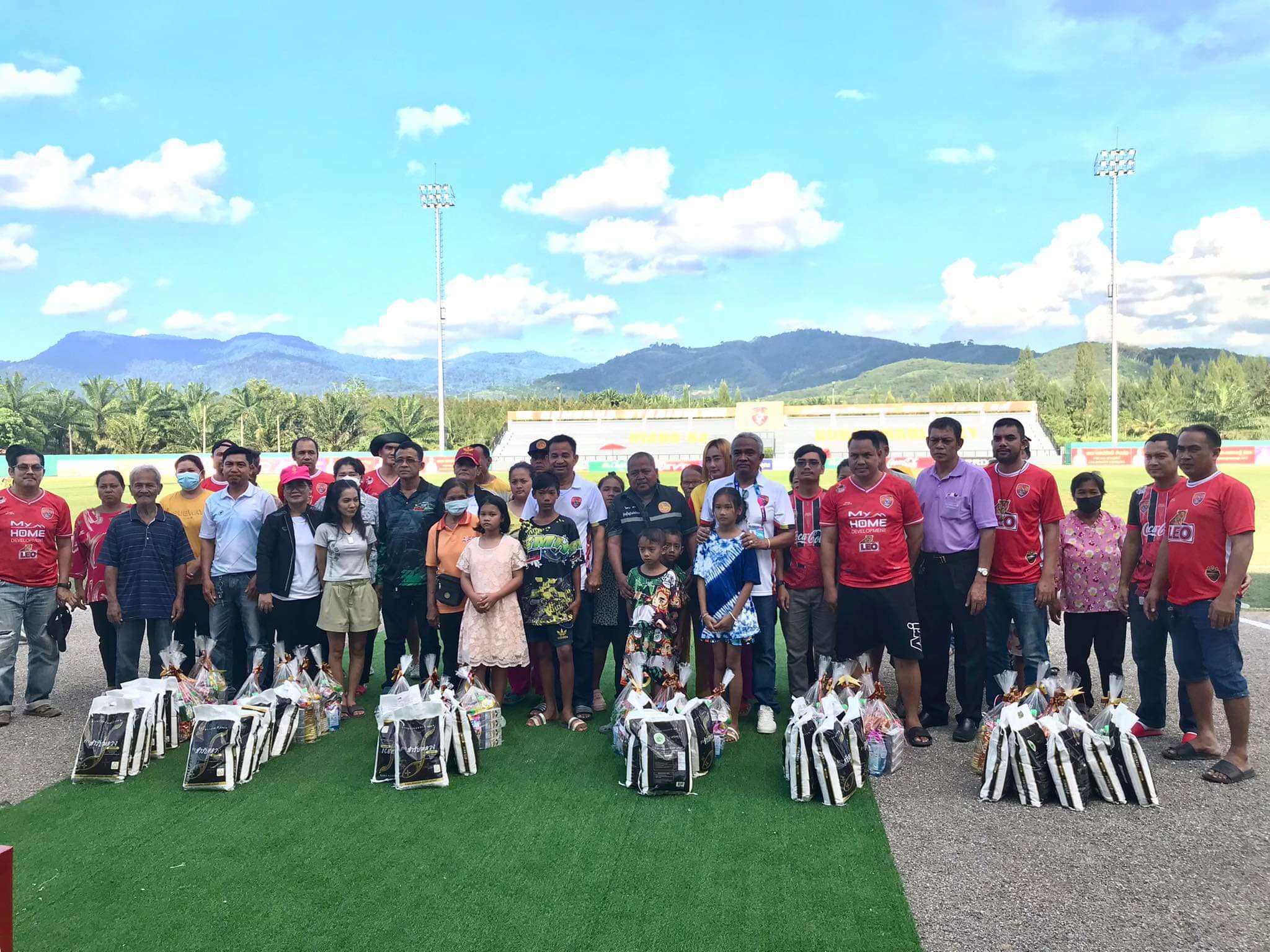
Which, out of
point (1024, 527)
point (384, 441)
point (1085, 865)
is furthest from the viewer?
point (384, 441)

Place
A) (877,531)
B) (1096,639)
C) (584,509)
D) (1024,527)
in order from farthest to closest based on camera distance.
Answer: (584,509)
(1096,639)
(1024,527)
(877,531)

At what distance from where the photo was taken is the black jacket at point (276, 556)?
568 cm

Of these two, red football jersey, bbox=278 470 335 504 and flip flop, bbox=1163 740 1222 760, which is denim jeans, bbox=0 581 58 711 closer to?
red football jersey, bbox=278 470 335 504

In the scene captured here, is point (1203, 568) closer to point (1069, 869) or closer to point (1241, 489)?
point (1241, 489)

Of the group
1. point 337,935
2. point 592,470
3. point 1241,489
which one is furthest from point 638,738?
point 592,470

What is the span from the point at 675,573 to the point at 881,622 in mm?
1293

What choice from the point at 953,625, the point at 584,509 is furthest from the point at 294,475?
the point at 953,625

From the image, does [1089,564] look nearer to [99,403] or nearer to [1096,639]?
[1096,639]

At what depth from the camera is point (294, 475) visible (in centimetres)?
577

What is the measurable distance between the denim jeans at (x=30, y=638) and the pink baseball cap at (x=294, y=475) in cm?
177

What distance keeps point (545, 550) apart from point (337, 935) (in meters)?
2.68

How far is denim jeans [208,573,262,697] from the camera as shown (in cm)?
582

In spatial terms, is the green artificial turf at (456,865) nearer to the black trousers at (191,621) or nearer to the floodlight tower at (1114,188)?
the black trousers at (191,621)

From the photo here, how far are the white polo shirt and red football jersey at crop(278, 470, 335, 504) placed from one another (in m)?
0.26
